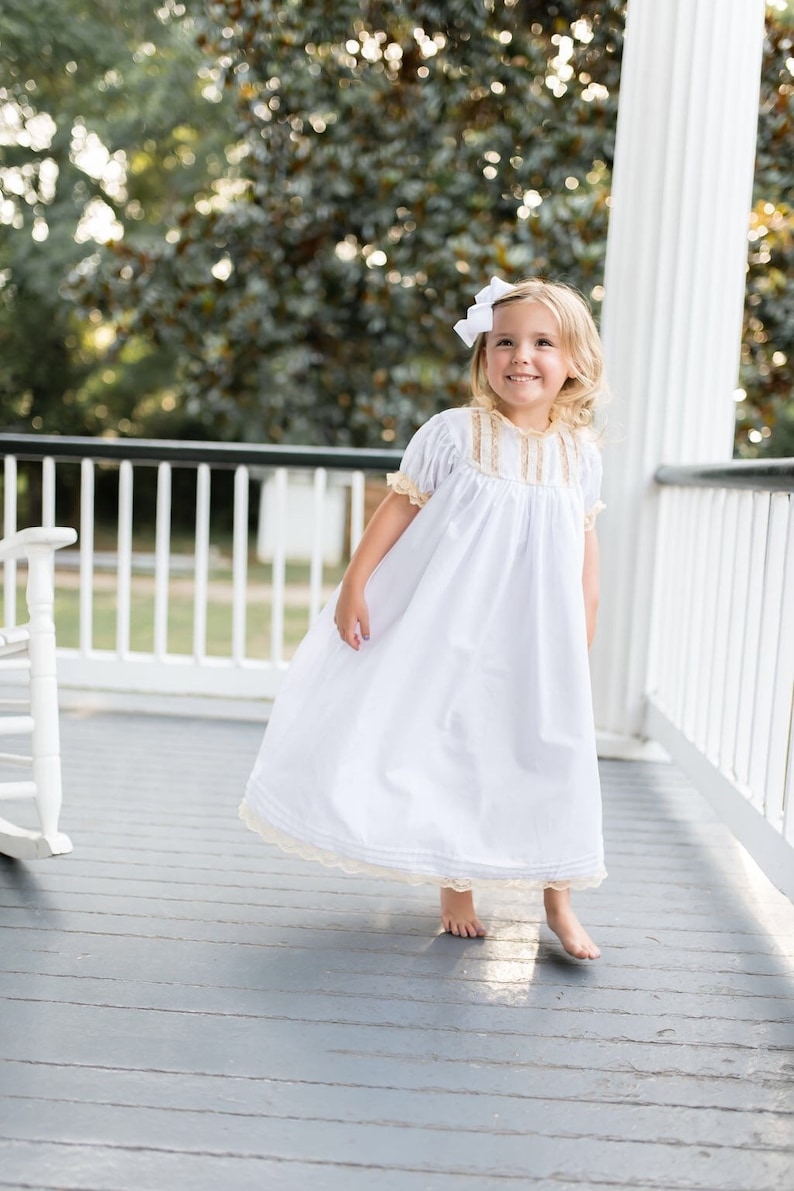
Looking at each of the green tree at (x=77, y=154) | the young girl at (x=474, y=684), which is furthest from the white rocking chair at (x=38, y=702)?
the green tree at (x=77, y=154)

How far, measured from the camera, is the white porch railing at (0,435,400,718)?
3.69 m

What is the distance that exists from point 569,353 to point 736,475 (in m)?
0.67

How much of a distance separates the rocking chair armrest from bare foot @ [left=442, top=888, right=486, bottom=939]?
952 millimetres

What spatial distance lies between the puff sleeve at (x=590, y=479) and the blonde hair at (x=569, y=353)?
0.16 feet

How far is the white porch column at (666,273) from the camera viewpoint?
3.03m

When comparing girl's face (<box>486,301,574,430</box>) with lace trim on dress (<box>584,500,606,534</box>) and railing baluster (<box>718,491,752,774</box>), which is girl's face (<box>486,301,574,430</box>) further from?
railing baluster (<box>718,491,752,774</box>)

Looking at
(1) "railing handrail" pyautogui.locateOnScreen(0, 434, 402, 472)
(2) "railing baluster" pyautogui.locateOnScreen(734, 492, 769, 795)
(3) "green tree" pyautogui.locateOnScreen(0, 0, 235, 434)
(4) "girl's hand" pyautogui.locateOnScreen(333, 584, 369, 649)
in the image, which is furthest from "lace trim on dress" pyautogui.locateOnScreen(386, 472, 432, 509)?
(3) "green tree" pyautogui.locateOnScreen(0, 0, 235, 434)

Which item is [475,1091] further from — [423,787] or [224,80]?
[224,80]

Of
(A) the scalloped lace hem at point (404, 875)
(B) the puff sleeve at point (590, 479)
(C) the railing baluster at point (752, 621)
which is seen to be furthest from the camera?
(C) the railing baluster at point (752, 621)

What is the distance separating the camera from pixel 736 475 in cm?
233

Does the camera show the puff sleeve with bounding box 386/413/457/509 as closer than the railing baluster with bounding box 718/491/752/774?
Yes

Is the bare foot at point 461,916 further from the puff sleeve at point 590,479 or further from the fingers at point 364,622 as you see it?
the puff sleeve at point 590,479

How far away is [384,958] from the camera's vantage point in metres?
1.83

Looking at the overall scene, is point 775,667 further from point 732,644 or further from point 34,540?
point 34,540
